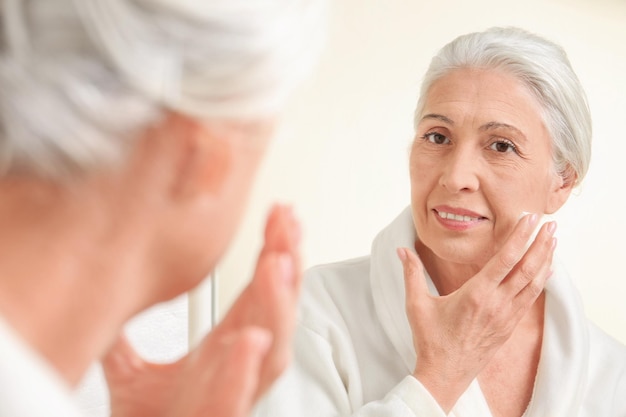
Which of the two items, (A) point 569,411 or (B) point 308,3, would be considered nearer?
(B) point 308,3

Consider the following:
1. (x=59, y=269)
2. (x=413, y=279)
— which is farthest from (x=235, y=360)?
(x=413, y=279)

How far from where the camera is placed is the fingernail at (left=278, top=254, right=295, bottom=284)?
0.56m

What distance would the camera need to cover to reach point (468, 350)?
1.02 meters

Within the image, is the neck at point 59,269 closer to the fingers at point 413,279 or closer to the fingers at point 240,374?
the fingers at point 240,374

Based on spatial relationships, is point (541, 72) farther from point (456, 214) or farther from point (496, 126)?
point (456, 214)

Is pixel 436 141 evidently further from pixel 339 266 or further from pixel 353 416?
pixel 353 416

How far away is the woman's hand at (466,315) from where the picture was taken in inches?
39.6

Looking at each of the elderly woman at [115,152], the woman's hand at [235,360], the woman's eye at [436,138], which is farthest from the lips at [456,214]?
the elderly woman at [115,152]

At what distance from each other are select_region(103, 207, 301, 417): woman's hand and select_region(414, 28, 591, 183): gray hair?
0.63m

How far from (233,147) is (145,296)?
4.2 inches

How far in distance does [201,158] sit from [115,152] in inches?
1.9

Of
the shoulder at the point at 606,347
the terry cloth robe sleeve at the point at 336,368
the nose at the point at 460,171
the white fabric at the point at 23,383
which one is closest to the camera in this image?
the white fabric at the point at 23,383

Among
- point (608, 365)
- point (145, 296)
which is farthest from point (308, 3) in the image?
point (608, 365)

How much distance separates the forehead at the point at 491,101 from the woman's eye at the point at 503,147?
27mm
